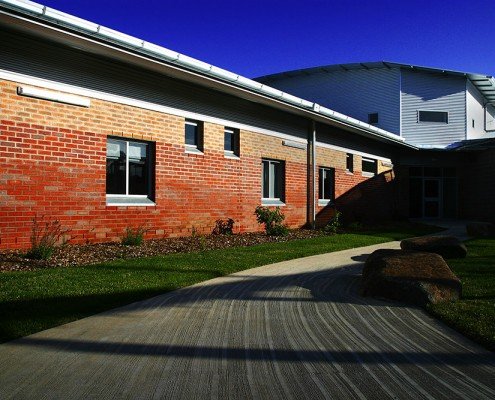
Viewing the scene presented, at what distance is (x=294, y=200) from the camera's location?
640 inches

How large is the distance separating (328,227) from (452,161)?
506 inches

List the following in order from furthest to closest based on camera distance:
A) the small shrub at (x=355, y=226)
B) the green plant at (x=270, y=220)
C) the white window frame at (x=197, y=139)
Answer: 1. the small shrub at (x=355, y=226)
2. the green plant at (x=270, y=220)
3. the white window frame at (x=197, y=139)

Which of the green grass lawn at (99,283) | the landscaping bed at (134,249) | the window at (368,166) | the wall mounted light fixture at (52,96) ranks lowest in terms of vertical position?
the green grass lawn at (99,283)

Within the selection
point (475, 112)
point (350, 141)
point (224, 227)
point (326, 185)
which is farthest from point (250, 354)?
point (475, 112)

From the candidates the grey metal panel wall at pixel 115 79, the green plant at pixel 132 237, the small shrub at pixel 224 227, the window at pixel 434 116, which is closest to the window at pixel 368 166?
the window at pixel 434 116

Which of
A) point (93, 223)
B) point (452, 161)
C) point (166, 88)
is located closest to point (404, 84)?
point (452, 161)

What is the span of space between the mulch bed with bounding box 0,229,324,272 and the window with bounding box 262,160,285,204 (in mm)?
2191

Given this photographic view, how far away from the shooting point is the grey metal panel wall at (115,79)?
8.93 metres

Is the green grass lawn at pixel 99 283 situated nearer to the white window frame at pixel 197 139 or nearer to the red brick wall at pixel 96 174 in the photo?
the red brick wall at pixel 96 174

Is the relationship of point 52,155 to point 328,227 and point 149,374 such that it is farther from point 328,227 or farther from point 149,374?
point 328,227

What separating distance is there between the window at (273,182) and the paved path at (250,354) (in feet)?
31.2

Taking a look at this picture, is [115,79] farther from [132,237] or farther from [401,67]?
[401,67]

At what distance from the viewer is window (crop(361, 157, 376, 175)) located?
21.3 metres

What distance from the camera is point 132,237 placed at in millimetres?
10258
